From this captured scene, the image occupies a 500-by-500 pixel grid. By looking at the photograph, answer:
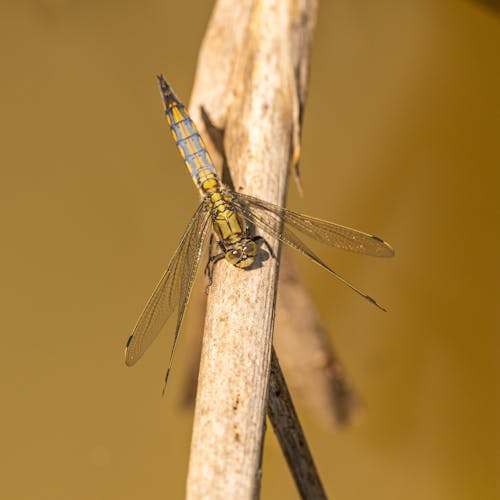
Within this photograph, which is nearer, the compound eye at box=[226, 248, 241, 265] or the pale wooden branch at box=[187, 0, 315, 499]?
the pale wooden branch at box=[187, 0, 315, 499]

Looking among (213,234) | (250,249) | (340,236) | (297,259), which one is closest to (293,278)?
(340,236)

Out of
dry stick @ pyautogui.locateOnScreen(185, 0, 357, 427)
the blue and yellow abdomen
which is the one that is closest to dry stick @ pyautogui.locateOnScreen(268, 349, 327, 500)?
dry stick @ pyautogui.locateOnScreen(185, 0, 357, 427)

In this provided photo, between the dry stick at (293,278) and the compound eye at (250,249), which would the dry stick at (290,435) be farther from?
the dry stick at (293,278)

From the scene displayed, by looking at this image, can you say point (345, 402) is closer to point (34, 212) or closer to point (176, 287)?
point (176, 287)

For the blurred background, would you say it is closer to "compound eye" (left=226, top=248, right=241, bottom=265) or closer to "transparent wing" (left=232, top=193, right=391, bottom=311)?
"transparent wing" (left=232, top=193, right=391, bottom=311)

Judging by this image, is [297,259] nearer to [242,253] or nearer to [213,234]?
[213,234]
